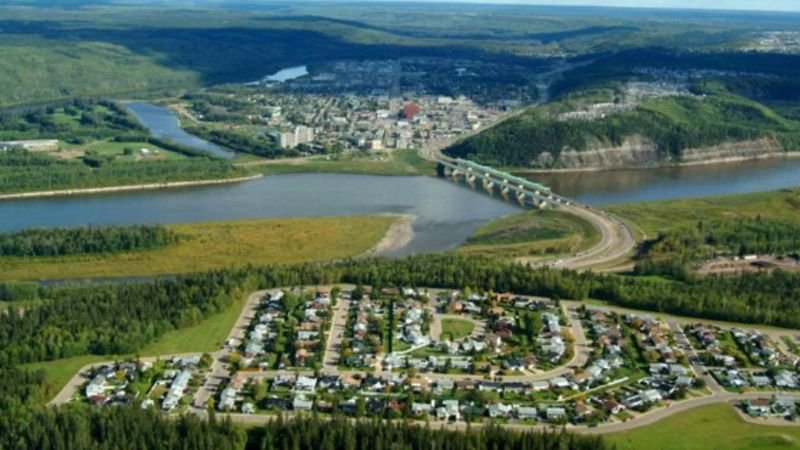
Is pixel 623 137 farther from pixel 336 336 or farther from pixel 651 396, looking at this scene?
pixel 651 396

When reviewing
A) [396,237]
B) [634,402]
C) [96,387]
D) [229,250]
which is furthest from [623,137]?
[96,387]

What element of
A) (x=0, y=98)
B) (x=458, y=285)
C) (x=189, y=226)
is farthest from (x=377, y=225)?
(x=0, y=98)

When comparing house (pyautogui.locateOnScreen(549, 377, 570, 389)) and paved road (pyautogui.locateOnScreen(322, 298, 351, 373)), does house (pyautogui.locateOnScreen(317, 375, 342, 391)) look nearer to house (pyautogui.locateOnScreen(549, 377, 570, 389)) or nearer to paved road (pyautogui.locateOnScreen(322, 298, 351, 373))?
paved road (pyautogui.locateOnScreen(322, 298, 351, 373))

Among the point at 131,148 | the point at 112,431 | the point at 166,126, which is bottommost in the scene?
the point at 166,126

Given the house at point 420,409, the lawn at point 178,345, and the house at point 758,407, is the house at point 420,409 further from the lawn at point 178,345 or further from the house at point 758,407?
the house at point 758,407

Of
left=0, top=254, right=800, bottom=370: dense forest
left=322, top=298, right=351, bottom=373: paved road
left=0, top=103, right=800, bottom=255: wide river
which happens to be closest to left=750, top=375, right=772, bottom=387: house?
left=0, top=254, right=800, bottom=370: dense forest

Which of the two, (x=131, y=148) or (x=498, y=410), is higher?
(x=498, y=410)
